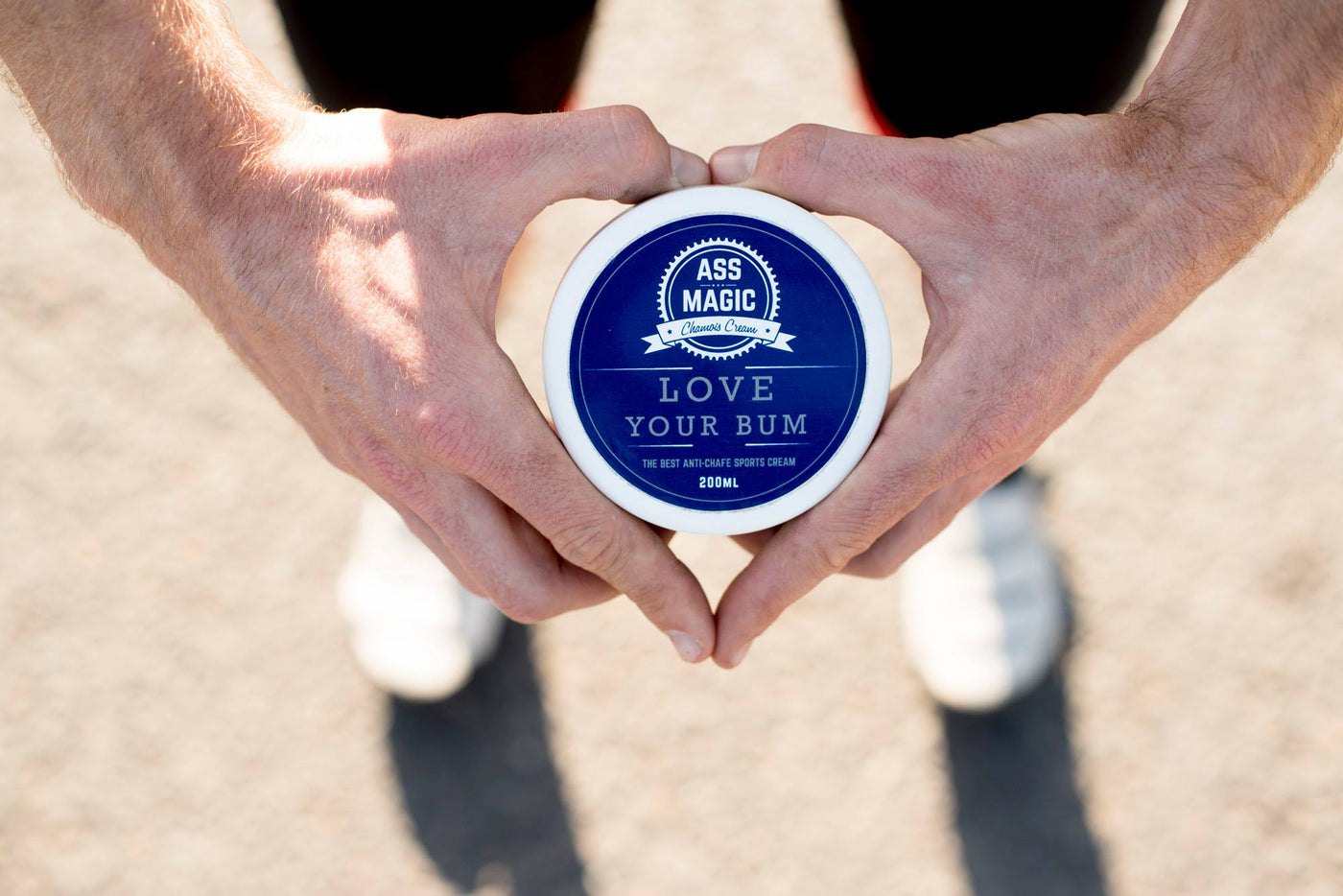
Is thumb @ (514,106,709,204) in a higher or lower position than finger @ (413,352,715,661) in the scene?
higher

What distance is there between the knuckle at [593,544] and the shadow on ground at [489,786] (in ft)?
3.11

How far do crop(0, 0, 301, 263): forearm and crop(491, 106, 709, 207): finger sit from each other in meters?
0.31

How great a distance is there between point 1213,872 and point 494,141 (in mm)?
1947

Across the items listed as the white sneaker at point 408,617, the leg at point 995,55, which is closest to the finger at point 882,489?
the leg at point 995,55

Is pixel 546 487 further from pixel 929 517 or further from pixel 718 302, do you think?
pixel 929 517

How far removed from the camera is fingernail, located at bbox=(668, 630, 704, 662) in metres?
1.43

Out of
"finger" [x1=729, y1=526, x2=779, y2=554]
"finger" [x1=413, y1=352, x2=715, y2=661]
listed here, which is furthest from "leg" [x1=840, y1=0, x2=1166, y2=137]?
"finger" [x1=413, y1=352, x2=715, y2=661]

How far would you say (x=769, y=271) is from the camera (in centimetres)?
130

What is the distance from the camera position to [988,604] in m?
2.16

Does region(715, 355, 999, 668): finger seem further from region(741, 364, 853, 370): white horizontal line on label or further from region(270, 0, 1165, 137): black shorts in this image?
region(270, 0, 1165, 137): black shorts

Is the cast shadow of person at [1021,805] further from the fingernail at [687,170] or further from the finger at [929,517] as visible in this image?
the fingernail at [687,170]

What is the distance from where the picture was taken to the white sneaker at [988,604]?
6.86ft

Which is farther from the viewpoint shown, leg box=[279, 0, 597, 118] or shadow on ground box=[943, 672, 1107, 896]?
shadow on ground box=[943, 672, 1107, 896]

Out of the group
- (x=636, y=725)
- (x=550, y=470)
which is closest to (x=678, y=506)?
(x=550, y=470)
